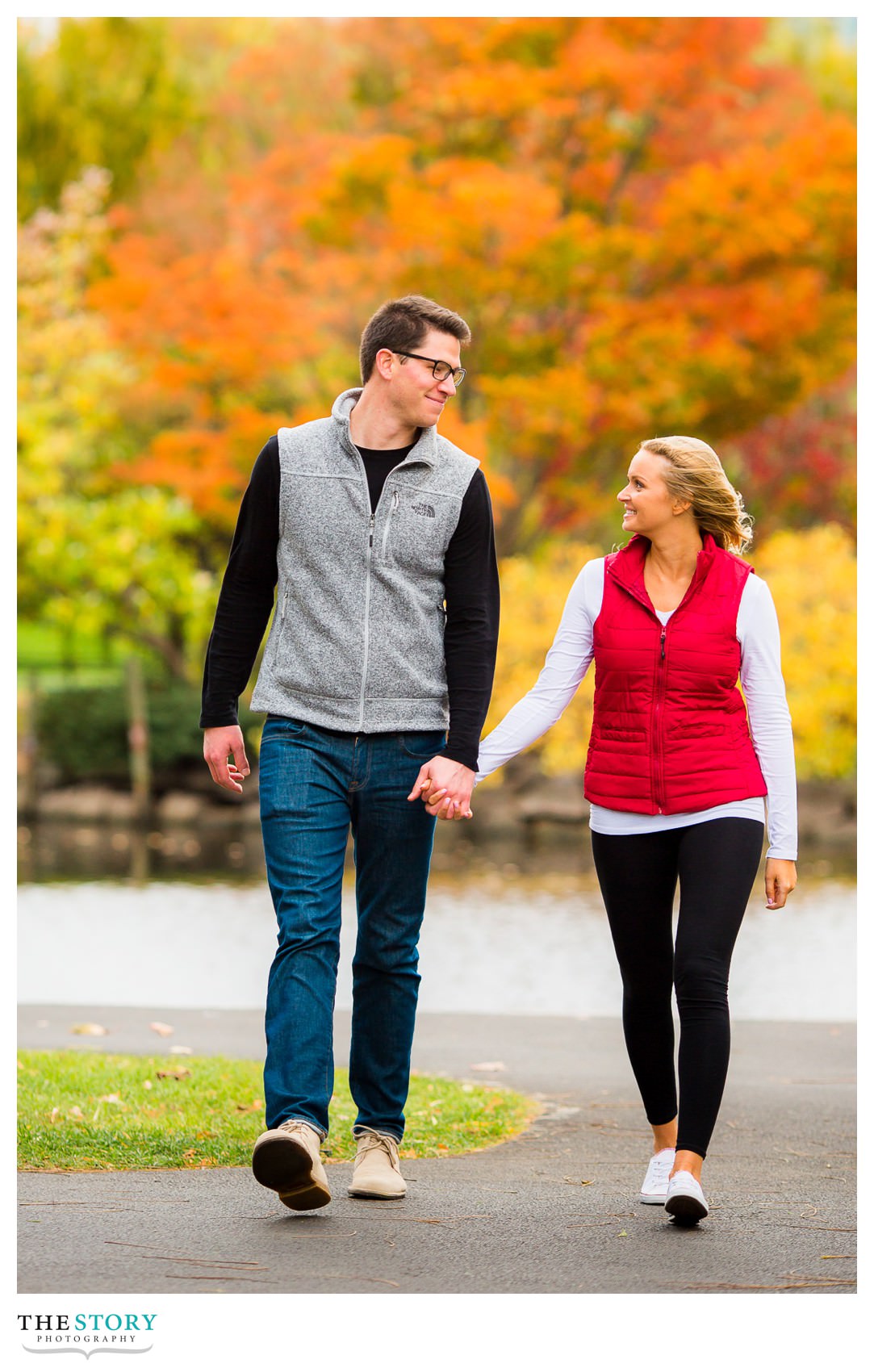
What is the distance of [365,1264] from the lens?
350 centimetres

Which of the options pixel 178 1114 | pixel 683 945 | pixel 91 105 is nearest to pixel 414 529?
pixel 683 945

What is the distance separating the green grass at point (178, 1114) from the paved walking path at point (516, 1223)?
14cm

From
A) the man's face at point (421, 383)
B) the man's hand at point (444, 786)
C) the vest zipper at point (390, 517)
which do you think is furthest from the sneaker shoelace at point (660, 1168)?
the man's face at point (421, 383)

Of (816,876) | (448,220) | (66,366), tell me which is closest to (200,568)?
(66,366)

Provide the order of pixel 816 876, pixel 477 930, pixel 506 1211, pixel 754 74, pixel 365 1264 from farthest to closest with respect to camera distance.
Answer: pixel 754 74 → pixel 816 876 → pixel 477 930 → pixel 506 1211 → pixel 365 1264

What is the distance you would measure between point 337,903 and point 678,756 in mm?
889

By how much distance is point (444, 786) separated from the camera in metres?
4.09

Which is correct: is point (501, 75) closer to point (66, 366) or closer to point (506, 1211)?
point (66, 366)

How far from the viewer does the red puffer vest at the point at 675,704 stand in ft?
13.3

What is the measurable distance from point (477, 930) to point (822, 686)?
811cm

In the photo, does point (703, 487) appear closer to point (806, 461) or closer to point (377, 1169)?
point (377, 1169)

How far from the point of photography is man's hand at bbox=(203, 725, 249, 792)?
4289mm

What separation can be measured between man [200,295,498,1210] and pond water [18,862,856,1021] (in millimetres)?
4493

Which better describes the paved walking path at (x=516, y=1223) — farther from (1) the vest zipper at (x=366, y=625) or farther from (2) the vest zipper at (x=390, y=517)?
(2) the vest zipper at (x=390, y=517)
